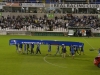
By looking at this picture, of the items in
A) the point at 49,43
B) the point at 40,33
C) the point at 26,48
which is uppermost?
the point at 49,43

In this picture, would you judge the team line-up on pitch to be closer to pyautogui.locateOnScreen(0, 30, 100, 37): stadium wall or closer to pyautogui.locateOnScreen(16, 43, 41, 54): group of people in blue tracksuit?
pyautogui.locateOnScreen(16, 43, 41, 54): group of people in blue tracksuit

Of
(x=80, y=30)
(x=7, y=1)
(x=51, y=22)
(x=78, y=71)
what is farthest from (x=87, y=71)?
(x=7, y=1)

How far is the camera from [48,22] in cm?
5431

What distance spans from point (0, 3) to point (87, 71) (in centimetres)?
4090

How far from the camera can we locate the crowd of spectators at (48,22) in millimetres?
52344

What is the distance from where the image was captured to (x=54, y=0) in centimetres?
5925

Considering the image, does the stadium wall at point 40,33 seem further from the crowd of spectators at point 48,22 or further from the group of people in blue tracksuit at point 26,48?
the group of people in blue tracksuit at point 26,48

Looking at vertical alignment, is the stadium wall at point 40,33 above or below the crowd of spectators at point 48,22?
below

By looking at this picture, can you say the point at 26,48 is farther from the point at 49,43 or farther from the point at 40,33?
the point at 40,33

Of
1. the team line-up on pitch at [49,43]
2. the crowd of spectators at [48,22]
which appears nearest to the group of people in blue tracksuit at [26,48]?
the team line-up on pitch at [49,43]

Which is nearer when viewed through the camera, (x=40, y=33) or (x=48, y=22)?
(x=40, y=33)

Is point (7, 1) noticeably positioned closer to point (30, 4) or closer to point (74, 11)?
point (30, 4)

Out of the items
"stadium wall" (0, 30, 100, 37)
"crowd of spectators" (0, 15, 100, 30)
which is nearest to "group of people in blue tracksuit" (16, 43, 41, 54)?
"stadium wall" (0, 30, 100, 37)

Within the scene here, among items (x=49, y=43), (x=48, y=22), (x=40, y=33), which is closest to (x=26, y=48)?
(x=49, y=43)
